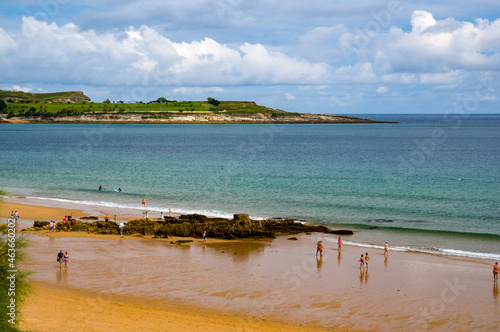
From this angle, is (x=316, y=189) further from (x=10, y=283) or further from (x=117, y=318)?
(x=10, y=283)

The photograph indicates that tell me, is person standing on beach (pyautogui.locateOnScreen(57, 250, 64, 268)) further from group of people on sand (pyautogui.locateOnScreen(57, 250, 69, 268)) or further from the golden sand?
the golden sand

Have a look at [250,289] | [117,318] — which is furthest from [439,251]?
[117,318]

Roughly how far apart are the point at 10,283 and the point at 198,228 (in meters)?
22.1

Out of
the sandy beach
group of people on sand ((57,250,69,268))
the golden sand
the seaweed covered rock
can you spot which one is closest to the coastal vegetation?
the golden sand

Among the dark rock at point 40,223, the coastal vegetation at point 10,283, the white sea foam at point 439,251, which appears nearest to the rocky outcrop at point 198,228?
the dark rock at point 40,223

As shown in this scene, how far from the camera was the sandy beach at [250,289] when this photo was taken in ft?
69.7

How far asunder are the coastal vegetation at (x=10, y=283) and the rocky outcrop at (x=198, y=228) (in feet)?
67.8

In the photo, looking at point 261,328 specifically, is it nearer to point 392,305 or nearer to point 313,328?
point 313,328

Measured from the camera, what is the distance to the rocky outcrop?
37.1 m

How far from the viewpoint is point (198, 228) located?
3756 cm

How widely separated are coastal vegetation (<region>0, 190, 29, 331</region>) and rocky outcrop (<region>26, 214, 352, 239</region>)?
2066cm

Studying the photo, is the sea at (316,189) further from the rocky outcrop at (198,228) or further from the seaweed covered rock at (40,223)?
the seaweed covered rock at (40,223)

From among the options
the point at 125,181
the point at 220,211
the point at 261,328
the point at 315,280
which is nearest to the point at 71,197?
the point at 125,181

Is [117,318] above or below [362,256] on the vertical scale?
below
